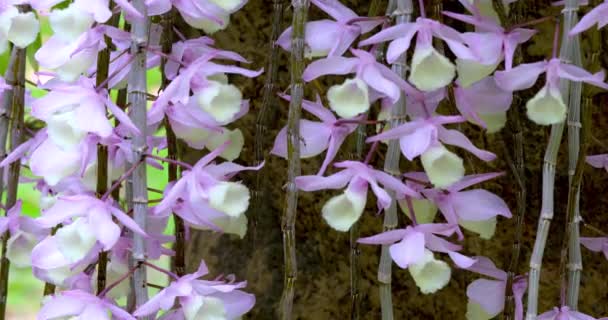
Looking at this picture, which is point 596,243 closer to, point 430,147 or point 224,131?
point 430,147

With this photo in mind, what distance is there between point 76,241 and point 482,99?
348 millimetres

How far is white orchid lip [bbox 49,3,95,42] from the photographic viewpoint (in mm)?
640

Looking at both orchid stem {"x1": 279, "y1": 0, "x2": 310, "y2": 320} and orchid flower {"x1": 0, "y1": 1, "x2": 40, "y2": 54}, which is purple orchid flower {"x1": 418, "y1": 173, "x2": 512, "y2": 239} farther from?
orchid flower {"x1": 0, "y1": 1, "x2": 40, "y2": 54}

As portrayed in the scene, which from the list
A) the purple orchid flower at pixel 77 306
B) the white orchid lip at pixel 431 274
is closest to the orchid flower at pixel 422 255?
the white orchid lip at pixel 431 274

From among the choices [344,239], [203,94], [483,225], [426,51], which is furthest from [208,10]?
[344,239]

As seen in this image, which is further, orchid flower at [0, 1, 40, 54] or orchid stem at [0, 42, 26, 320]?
orchid stem at [0, 42, 26, 320]

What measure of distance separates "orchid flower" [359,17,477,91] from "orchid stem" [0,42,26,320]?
0.40 m

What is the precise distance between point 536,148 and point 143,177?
0.46 metres

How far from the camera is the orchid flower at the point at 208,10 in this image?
675mm

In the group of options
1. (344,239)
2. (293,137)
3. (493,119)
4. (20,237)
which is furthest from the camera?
(344,239)

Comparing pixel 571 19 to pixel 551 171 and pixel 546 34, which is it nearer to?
pixel 551 171

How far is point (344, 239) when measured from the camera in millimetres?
1019

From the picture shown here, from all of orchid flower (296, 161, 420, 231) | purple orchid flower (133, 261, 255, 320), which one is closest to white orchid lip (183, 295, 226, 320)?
purple orchid flower (133, 261, 255, 320)

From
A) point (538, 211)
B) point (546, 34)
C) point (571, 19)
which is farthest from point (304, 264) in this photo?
point (571, 19)
